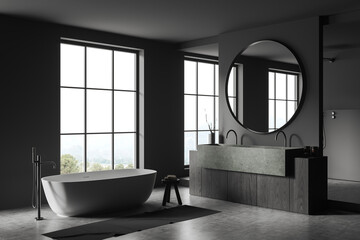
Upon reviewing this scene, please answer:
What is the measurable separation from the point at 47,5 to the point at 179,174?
12.9ft

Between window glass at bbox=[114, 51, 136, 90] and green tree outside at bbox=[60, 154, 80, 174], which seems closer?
green tree outside at bbox=[60, 154, 80, 174]

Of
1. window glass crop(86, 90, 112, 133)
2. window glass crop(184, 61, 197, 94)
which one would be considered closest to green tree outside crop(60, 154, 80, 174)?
window glass crop(86, 90, 112, 133)

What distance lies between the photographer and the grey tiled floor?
420cm

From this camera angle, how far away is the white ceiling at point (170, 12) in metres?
4.88

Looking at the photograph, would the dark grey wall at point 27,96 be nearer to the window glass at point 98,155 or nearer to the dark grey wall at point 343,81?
the dark grey wall at point 343,81

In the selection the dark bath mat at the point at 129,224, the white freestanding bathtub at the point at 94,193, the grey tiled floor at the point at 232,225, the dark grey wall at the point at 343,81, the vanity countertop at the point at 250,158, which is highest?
the dark grey wall at the point at 343,81

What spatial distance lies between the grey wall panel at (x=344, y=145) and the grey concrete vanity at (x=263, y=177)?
3.45ft

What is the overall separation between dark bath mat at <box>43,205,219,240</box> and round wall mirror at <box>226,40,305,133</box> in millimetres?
1655

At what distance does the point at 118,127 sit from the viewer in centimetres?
1195

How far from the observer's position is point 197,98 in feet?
26.3

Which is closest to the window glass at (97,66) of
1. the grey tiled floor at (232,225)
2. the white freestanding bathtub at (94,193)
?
the white freestanding bathtub at (94,193)

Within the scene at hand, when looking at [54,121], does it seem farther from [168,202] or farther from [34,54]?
[168,202]

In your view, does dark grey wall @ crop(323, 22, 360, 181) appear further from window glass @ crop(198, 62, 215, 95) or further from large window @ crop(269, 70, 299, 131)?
window glass @ crop(198, 62, 215, 95)

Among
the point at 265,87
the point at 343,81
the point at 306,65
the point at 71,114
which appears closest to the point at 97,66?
the point at 71,114
